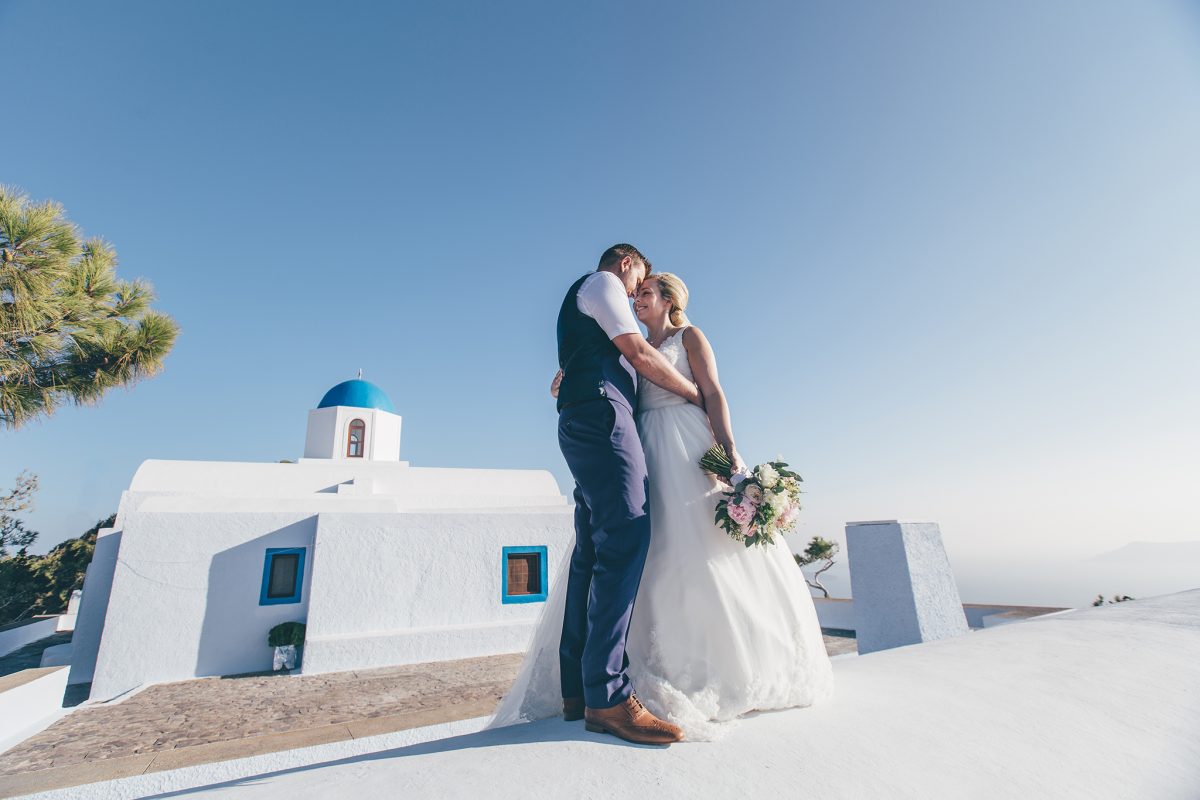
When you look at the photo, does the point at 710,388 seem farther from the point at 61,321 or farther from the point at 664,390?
the point at 61,321

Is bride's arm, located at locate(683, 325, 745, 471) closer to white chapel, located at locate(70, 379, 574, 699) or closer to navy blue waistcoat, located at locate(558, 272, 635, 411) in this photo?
navy blue waistcoat, located at locate(558, 272, 635, 411)

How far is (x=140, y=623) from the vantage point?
9289 mm

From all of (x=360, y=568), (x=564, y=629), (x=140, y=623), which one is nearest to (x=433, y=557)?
(x=360, y=568)

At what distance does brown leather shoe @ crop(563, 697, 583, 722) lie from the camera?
1.92 meters

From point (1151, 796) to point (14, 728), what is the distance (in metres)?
9.69

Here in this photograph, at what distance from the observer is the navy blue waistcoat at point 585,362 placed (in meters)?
1.95

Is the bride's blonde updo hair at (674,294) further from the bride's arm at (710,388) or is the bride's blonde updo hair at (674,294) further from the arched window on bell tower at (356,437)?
the arched window on bell tower at (356,437)

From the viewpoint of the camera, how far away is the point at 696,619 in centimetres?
185

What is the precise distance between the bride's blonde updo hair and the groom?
0.47 meters

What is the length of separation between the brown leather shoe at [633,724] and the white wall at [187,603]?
11.1 m

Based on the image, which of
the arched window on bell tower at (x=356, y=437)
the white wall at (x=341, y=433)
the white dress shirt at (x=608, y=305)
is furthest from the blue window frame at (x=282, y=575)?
the white dress shirt at (x=608, y=305)

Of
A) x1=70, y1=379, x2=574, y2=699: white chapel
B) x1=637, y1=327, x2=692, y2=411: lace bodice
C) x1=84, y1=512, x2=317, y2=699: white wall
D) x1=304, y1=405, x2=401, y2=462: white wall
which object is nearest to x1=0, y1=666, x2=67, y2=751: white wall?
x1=84, y1=512, x2=317, y2=699: white wall

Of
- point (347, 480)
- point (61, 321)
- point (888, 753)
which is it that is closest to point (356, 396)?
point (347, 480)

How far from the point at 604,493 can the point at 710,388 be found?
682 mm
